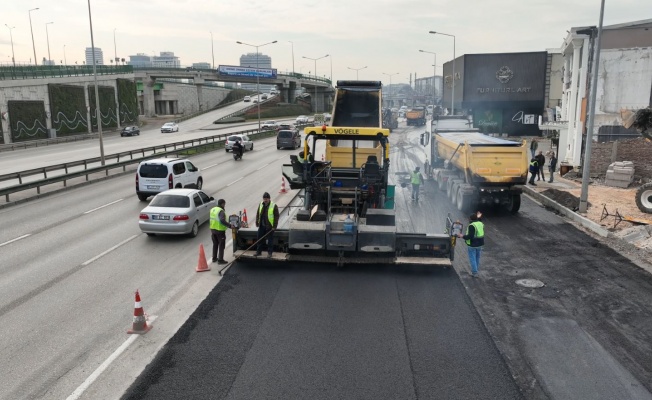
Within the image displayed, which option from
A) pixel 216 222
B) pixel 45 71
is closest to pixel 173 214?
pixel 216 222

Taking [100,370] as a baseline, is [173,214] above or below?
above

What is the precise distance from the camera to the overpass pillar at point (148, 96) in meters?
93.5

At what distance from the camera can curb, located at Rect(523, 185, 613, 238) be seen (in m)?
16.8

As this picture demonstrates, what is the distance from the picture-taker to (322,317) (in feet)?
33.1

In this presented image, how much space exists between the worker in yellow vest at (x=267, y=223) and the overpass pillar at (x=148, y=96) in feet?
287

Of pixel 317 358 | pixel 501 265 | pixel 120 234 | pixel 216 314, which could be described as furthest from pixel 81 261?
pixel 501 265

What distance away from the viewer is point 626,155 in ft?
89.1

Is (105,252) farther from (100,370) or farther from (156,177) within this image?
(156,177)

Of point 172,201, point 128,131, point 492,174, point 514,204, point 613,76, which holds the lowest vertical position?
point 514,204

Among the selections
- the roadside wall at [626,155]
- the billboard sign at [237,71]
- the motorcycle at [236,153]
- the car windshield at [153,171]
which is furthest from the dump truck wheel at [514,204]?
the billboard sign at [237,71]

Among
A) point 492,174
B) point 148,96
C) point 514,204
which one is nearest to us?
point 492,174

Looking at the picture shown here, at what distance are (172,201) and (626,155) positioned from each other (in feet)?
77.6

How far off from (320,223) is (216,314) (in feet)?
12.7

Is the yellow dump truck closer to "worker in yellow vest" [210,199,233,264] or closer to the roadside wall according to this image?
"worker in yellow vest" [210,199,233,264]
